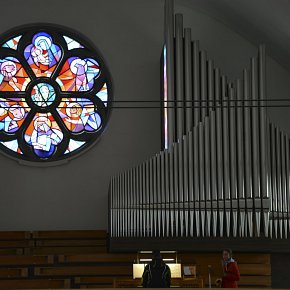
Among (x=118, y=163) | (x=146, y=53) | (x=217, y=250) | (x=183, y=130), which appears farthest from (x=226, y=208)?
(x=146, y=53)

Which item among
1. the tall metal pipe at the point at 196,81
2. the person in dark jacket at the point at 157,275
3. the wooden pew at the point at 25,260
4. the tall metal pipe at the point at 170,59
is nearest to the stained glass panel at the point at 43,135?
the wooden pew at the point at 25,260

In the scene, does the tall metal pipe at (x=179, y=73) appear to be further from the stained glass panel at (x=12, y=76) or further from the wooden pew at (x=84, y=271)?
the stained glass panel at (x=12, y=76)

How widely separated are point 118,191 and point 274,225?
2477mm

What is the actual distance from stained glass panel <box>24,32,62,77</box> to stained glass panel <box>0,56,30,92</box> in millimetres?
212

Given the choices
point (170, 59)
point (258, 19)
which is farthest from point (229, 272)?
point (258, 19)

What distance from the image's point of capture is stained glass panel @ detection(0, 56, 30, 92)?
15016 millimetres

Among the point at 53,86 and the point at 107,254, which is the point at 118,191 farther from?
the point at 53,86

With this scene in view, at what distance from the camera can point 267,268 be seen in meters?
13.0

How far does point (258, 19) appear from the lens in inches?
537

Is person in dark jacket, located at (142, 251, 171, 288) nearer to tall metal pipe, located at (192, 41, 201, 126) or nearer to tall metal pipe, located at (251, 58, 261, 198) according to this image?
tall metal pipe, located at (251, 58, 261, 198)

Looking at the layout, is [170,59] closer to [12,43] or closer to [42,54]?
[42,54]

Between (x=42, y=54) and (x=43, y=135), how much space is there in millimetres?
1532

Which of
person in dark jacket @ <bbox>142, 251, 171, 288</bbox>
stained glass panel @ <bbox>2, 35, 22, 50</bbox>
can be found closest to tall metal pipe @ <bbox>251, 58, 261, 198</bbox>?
person in dark jacket @ <bbox>142, 251, 171, 288</bbox>

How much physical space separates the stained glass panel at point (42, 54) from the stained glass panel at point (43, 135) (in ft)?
2.80
